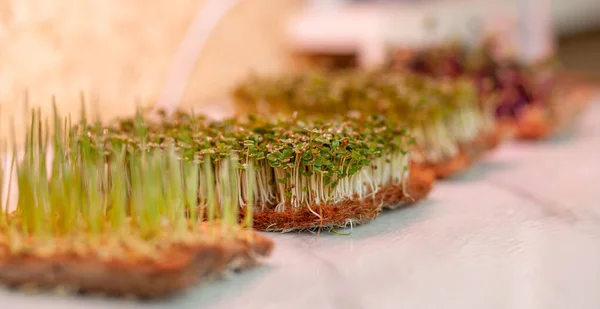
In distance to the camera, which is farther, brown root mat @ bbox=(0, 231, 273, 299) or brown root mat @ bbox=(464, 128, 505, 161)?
brown root mat @ bbox=(464, 128, 505, 161)

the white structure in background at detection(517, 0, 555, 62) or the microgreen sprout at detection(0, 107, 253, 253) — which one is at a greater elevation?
the white structure in background at detection(517, 0, 555, 62)

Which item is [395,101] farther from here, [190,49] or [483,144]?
[190,49]

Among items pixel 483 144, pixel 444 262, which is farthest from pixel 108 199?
pixel 483 144

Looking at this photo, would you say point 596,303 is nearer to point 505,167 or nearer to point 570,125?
point 505,167

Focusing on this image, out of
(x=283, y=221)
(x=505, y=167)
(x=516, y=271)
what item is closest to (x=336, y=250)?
(x=283, y=221)

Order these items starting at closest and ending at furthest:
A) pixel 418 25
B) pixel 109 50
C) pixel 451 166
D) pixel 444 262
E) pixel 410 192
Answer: pixel 444 262
pixel 410 192
pixel 451 166
pixel 109 50
pixel 418 25

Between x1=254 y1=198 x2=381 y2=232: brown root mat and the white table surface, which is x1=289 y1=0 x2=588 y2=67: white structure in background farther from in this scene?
x1=254 y1=198 x2=381 y2=232: brown root mat

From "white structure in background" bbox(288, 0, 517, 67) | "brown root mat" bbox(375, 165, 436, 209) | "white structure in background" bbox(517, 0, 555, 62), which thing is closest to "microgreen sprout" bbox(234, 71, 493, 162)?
"brown root mat" bbox(375, 165, 436, 209)

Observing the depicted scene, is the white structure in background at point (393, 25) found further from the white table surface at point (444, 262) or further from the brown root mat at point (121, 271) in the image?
the brown root mat at point (121, 271)
